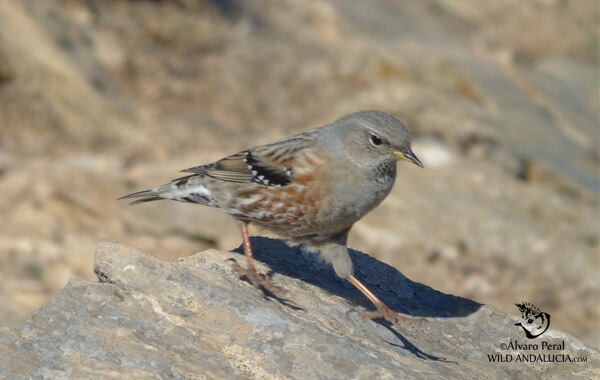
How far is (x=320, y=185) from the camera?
266 inches

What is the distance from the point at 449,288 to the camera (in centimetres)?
1305

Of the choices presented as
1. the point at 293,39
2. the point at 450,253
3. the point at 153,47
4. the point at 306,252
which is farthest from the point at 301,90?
the point at 306,252

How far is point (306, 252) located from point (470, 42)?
1574cm

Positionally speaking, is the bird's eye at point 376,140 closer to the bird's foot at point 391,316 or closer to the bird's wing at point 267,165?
the bird's wing at point 267,165

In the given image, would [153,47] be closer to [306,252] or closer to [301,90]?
[301,90]

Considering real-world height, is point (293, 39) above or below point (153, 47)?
above

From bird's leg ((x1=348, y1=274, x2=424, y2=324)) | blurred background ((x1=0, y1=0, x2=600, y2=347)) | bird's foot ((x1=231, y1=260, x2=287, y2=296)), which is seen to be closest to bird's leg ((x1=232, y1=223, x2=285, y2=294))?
bird's foot ((x1=231, y1=260, x2=287, y2=296))

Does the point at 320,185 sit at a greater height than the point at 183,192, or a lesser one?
greater

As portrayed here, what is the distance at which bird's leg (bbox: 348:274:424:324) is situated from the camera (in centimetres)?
671

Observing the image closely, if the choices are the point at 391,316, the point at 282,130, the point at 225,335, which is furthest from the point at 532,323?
the point at 282,130

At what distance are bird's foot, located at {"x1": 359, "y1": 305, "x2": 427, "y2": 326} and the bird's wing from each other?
146 centimetres

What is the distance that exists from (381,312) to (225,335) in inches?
71.5

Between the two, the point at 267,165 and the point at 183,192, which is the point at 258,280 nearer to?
the point at 267,165

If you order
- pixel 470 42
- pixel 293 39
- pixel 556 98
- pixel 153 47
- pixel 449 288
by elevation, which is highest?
pixel 470 42
